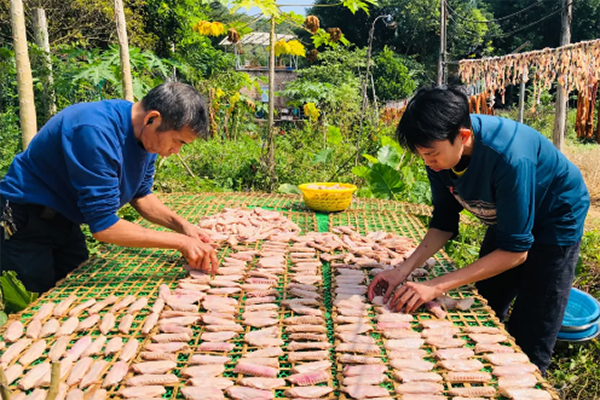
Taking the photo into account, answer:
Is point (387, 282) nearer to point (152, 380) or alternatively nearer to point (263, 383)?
point (263, 383)

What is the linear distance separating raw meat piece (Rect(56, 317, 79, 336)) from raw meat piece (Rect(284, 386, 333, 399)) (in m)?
0.99

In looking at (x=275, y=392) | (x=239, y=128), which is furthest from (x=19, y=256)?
(x=239, y=128)

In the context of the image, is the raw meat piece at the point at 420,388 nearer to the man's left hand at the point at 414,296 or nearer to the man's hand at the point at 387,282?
the man's left hand at the point at 414,296

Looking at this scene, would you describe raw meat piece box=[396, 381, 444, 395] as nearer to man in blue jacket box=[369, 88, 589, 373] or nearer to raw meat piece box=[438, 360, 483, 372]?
raw meat piece box=[438, 360, 483, 372]

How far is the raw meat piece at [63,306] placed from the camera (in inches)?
79.6

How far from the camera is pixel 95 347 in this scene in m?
1.77

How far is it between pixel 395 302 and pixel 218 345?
2.79 ft

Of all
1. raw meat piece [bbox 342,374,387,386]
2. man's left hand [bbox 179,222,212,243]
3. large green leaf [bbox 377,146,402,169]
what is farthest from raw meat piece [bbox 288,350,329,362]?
large green leaf [bbox 377,146,402,169]

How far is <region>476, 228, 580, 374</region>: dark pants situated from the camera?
7.60ft

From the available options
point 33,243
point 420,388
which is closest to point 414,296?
point 420,388

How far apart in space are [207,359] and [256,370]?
212 millimetres

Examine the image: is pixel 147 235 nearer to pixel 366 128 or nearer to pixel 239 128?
pixel 366 128

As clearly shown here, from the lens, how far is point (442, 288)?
2082 mm

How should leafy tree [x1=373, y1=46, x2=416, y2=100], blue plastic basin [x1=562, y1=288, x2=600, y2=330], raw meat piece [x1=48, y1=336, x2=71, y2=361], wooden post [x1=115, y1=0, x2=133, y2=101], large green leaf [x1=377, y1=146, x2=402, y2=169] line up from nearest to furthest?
raw meat piece [x1=48, y1=336, x2=71, y2=361] → blue plastic basin [x1=562, y1=288, x2=600, y2=330] → wooden post [x1=115, y1=0, x2=133, y2=101] → large green leaf [x1=377, y1=146, x2=402, y2=169] → leafy tree [x1=373, y1=46, x2=416, y2=100]
